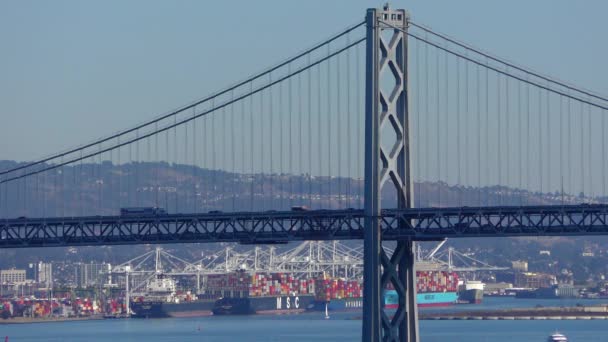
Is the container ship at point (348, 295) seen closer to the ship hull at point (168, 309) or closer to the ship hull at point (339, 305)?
the ship hull at point (339, 305)

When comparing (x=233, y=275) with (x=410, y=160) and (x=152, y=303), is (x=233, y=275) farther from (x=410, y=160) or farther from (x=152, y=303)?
(x=410, y=160)

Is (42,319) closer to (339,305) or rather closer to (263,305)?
(263,305)

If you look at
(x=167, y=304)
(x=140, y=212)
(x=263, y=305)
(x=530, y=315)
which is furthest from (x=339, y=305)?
(x=140, y=212)

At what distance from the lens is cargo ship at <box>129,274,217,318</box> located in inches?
6767

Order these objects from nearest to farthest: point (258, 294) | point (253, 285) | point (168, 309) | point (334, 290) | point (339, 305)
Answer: point (168, 309) → point (339, 305) → point (258, 294) → point (253, 285) → point (334, 290)

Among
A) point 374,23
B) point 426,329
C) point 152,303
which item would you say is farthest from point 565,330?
point 374,23

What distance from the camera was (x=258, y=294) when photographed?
187m

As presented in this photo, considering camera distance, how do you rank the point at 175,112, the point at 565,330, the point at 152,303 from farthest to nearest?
the point at 152,303 < the point at 565,330 < the point at 175,112

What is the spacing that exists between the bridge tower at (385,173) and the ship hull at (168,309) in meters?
117

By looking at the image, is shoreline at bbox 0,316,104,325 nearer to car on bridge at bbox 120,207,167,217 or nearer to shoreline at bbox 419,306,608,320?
shoreline at bbox 419,306,608,320

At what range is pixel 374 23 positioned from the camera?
54469mm

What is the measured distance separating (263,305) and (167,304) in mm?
12405

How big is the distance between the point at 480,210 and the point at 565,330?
68412 mm

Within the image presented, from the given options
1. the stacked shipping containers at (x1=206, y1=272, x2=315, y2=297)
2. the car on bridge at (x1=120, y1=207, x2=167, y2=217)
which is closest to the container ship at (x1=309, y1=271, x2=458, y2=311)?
the stacked shipping containers at (x1=206, y1=272, x2=315, y2=297)
